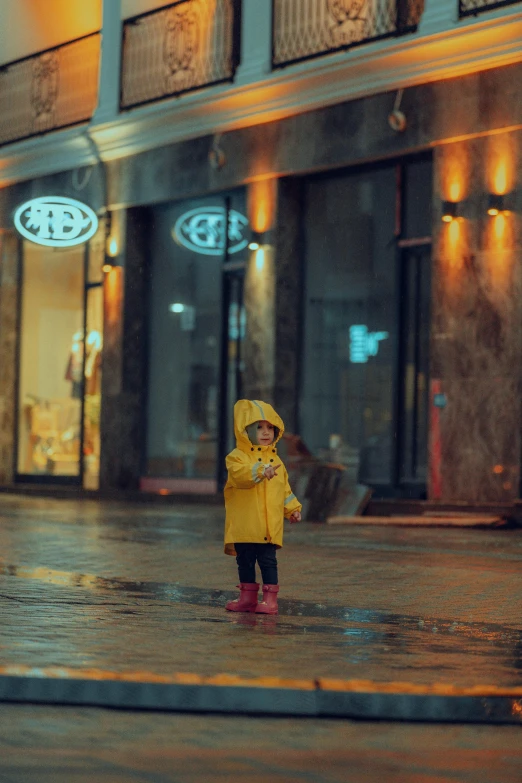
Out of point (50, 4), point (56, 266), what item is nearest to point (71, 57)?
point (50, 4)

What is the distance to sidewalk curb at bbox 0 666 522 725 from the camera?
18.2 ft

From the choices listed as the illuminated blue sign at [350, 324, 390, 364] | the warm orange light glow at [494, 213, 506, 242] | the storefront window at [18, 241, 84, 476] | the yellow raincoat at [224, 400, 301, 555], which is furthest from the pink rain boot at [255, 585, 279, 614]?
the storefront window at [18, 241, 84, 476]

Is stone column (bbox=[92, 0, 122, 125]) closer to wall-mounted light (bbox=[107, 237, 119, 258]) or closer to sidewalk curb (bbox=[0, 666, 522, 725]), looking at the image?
wall-mounted light (bbox=[107, 237, 119, 258])

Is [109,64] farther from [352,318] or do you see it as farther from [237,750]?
[237,750]

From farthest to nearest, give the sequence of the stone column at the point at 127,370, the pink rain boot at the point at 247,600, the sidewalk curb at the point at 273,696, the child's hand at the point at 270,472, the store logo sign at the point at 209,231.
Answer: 1. the stone column at the point at 127,370
2. the store logo sign at the point at 209,231
3. the pink rain boot at the point at 247,600
4. the child's hand at the point at 270,472
5. the sidewalk curb at the point at 273,696

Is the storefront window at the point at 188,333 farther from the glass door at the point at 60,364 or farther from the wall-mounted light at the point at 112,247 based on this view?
the glass door at the point at 60,364

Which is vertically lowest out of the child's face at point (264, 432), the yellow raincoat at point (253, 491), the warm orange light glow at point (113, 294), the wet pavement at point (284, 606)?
the wet pavement at point (284, 606)

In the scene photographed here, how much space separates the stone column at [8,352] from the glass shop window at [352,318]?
7168 mm

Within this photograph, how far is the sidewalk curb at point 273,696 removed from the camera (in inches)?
219

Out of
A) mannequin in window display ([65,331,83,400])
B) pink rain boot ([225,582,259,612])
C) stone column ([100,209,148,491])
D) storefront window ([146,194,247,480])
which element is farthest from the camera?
mannequin in window display ([65,331,83,400])

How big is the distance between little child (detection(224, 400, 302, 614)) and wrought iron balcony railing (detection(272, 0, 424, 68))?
33.2 feet

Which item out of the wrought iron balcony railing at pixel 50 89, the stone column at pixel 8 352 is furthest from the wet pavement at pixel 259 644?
the stone column at pixel 8 352

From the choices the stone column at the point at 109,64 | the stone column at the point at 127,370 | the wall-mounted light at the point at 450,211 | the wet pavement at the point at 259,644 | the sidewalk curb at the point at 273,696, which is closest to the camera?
the wet pavement at the point at 259,644

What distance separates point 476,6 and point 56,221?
758cm
